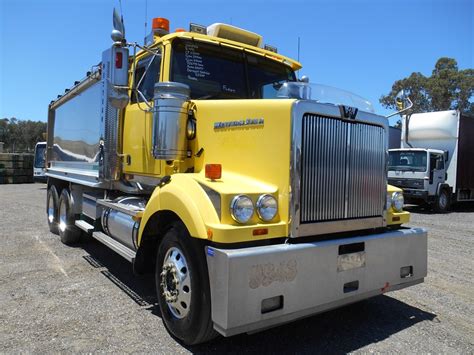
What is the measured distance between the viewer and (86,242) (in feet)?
25.3

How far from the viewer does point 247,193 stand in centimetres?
308

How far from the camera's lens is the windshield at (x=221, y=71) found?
4.45m

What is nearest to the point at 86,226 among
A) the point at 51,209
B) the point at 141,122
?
the point at 141,122

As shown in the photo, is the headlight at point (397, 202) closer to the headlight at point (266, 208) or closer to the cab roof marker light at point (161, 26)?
the headlight at point (266, 208)

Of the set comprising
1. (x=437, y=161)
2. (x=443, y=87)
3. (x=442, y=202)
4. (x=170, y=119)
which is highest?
(x=443, y=87)

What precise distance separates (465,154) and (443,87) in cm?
2758

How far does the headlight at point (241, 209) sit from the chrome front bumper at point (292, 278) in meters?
0.24

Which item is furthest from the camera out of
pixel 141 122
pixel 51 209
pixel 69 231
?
pixel 51 209

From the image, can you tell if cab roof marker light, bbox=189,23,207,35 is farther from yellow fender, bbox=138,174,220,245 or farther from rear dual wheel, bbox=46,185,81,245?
rear dual wheel, bbox=46,185,81,245

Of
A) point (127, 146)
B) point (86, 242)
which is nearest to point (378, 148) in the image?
point (127, 146)

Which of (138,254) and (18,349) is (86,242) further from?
(18,349)

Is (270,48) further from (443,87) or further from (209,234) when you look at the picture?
(443,87)

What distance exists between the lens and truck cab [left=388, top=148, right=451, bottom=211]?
14.4 m

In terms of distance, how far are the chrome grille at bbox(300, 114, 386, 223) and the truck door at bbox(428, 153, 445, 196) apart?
1190 cm
